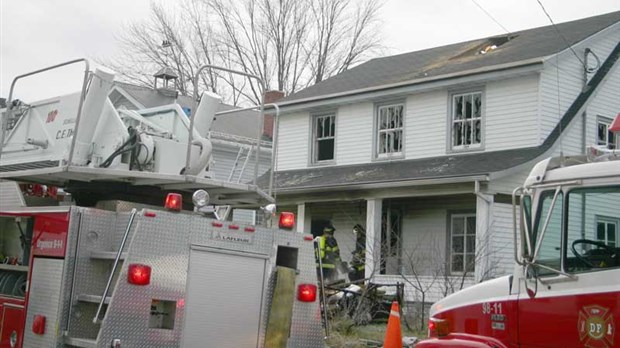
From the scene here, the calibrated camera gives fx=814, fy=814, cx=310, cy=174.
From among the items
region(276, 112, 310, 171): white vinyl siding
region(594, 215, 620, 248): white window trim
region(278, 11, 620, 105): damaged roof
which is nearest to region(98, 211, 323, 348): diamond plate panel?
region(594, 215, 620, 248): white window trim

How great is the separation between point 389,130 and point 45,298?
14756 millimetres

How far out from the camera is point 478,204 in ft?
56.4

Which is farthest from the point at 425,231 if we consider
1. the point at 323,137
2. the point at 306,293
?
the point at 306,293

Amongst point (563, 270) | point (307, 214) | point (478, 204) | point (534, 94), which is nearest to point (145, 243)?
point (563, 270)

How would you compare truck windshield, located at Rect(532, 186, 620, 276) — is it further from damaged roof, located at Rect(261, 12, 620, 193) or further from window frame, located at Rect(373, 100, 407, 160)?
window frame, located at Rect(373, 100, 407, 160)

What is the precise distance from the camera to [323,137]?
22641 millimetres

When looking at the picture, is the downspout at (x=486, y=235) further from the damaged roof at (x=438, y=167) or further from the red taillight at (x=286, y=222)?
the red taillight at (x=286, y=222)

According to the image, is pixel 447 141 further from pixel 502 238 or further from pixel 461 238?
pixel 502 238

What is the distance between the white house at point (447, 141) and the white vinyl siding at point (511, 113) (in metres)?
0.02

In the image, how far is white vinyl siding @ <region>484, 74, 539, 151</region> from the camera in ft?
59.4

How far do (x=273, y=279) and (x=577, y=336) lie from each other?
3.18 meters

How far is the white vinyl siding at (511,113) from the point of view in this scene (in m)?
18.1

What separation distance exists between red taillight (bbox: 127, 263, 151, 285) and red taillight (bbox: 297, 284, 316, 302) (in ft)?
5.43

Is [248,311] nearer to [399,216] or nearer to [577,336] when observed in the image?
[577,336]
